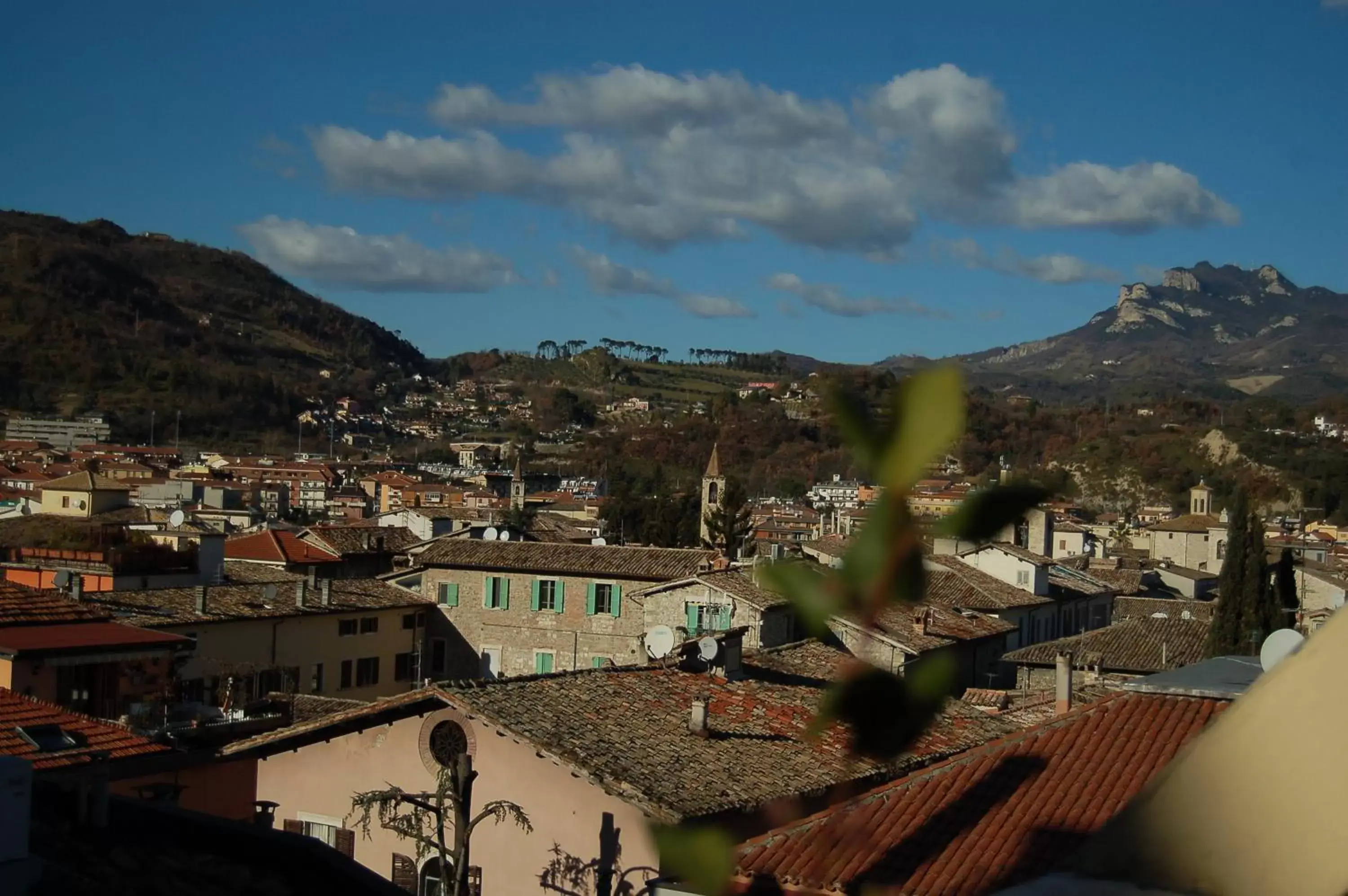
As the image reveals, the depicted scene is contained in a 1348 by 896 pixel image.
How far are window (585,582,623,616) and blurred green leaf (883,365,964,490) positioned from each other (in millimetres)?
26784

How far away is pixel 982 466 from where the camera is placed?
1012mm

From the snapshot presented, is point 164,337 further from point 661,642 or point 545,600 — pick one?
point 661,642

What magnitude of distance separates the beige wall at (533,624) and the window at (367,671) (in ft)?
7.97

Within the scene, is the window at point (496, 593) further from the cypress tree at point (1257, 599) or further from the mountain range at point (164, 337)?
the mountain range at point (164, 337)

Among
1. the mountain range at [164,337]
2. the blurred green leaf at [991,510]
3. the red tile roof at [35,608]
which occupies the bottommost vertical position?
the red tile roof at [35,608]

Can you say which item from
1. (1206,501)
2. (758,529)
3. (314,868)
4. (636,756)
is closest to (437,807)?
(636,756)

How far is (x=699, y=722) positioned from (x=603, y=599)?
592 inches

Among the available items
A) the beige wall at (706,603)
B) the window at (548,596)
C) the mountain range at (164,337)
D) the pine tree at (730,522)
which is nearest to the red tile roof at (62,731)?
the beige wall at (706,603)

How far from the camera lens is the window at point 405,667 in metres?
27.0

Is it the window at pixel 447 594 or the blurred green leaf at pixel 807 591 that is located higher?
the blurred green leaf at pixel 807 591

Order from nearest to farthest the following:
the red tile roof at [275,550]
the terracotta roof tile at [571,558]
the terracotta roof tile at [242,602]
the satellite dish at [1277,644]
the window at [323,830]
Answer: the satellite dish at [1277,644] < the window at [323,830] < the terracotta roof tile at [242,602] < the terracotta roof tile at [571,558] < the red tile roof at [275,550]

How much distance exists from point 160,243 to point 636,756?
183015 mm

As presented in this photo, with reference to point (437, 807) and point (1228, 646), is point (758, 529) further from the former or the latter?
point (437, 807)

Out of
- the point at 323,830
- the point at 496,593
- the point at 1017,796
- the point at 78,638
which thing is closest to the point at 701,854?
the point at 1017,796
